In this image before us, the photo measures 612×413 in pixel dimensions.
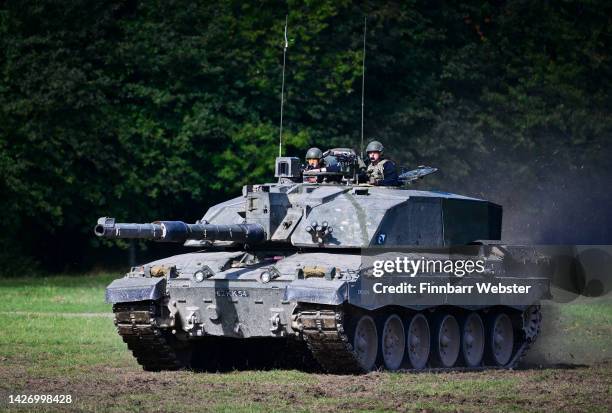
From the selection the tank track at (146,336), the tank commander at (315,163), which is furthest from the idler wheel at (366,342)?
the tank commander at (315,163)

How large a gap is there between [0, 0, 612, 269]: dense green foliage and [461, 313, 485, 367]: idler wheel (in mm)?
16494

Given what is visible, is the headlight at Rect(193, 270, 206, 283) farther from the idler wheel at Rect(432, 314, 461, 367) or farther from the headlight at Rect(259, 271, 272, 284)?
the idler wheel at Rect(432, 314, 461, 367)

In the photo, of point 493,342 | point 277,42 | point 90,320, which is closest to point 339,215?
point 493,342

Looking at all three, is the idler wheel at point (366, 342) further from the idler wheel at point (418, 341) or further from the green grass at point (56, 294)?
the green grass at point (56, 294)

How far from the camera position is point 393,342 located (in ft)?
65.4

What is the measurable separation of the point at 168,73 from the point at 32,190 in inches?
215

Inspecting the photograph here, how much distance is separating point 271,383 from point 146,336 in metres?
2.40

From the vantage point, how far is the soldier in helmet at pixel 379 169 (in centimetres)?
2158

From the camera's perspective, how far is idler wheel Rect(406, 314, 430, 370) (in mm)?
20188

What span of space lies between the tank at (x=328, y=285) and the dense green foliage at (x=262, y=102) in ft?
52.4

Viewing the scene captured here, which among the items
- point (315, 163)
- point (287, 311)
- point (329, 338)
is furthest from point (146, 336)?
point (315, 163)

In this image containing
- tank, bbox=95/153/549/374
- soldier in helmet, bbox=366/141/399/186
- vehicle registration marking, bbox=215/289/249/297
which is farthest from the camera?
soldier in helmet, bbox=366/141/399/186

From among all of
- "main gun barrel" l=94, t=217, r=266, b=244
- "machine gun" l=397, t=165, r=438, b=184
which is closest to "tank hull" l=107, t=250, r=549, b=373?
"main gun barrel" l=94, t=217, r=266, b=244

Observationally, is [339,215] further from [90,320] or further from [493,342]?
[90,320]
